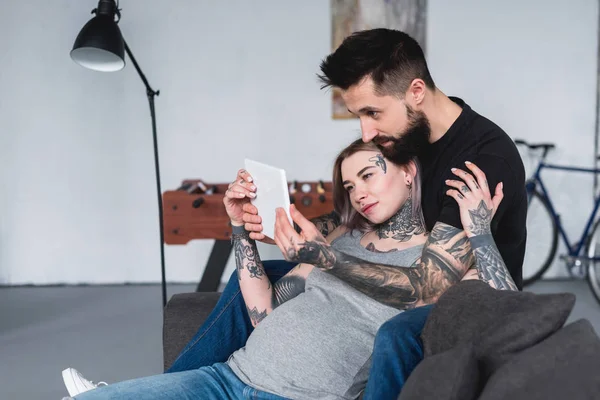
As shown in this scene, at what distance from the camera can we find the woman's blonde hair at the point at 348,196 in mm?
1708

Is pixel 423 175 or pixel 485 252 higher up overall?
pixel 423 175

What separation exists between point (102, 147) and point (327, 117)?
1.66 m

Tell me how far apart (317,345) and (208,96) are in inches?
132

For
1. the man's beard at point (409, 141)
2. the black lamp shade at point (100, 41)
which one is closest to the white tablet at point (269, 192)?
the man's beard at point (409, 141)

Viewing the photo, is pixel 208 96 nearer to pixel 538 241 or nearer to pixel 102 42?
pixel 102 42

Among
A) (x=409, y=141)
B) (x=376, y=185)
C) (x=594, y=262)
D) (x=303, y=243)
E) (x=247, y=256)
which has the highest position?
(x=409, y=141)

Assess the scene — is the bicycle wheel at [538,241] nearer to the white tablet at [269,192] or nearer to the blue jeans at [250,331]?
the blue jeans at [250,331]

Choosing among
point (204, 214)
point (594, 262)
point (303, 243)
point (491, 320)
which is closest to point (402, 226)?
point (303, 243)

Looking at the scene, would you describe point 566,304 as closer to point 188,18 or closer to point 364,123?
point 364,123

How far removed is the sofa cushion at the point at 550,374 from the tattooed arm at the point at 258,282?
2.79 ft

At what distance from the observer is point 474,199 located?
152cm

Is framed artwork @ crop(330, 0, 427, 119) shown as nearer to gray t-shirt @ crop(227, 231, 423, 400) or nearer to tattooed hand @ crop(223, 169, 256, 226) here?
tattooed hand @ crop(223, 169, 256, 226)

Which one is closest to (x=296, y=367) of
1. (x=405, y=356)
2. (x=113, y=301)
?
(x=405, y=356)

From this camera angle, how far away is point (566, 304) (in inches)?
40.4
